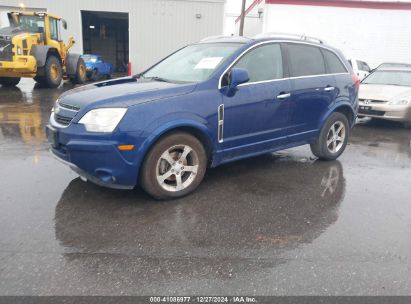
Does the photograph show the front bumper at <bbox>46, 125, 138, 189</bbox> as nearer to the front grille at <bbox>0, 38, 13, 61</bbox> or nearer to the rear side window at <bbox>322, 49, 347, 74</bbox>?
the rear side window at <bbox>322, 49, 347, 74</bbox>

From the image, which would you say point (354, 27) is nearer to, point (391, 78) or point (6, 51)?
point (391, 78)

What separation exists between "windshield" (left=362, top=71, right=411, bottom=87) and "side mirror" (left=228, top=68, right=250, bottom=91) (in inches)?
285

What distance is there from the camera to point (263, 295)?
265 centimetres

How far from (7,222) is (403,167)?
5364 mm

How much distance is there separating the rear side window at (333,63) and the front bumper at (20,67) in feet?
35.0

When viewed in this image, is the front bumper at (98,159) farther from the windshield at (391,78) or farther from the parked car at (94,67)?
the parked car at (94,67)

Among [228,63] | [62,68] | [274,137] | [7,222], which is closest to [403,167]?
[274,137]

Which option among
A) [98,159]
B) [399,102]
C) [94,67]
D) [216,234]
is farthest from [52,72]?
[216,234]

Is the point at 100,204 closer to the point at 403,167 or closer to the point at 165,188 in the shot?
the point at 165,188

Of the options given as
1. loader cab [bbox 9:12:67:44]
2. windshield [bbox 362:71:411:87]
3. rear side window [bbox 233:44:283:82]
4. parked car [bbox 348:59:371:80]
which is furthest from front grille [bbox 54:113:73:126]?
parked car [bbox 348:59:371:80]

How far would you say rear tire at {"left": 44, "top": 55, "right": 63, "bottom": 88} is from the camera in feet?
47.2

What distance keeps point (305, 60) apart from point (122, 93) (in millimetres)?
2739

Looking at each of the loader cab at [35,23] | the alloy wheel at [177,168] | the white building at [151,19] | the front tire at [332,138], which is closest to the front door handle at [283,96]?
the front tire at [332,138]

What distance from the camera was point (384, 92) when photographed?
920cm
